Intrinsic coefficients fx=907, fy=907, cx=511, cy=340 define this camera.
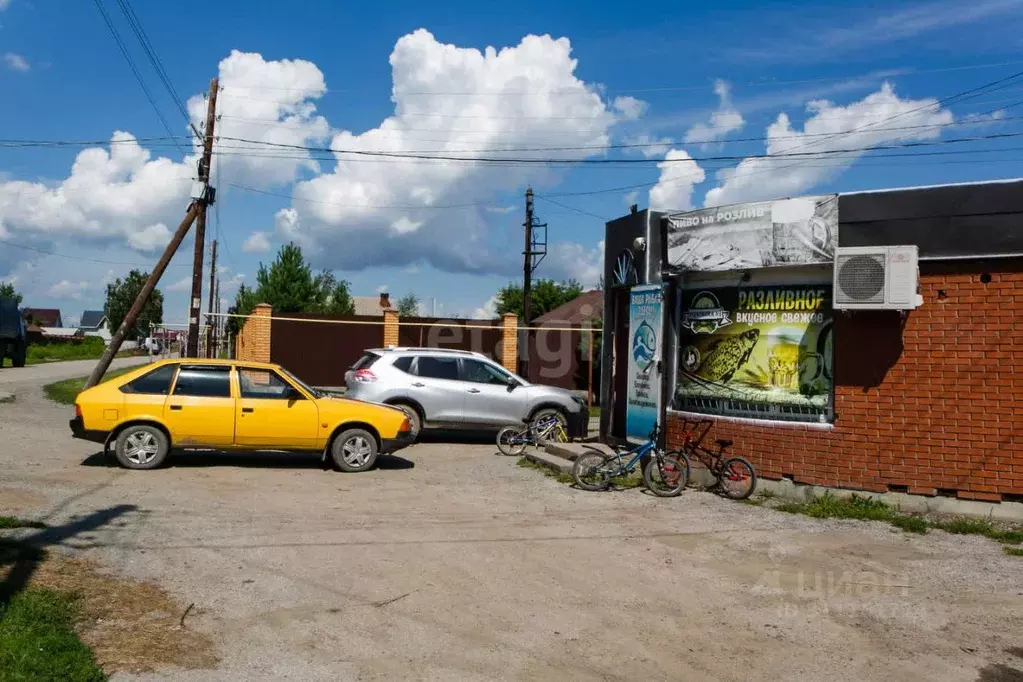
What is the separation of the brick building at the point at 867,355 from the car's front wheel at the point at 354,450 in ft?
12.9

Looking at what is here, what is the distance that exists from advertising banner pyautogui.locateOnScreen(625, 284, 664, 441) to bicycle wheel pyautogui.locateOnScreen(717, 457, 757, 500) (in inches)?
65.8

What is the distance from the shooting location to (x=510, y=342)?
84.3ft

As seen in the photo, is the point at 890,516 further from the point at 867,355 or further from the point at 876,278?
the point at 876,278

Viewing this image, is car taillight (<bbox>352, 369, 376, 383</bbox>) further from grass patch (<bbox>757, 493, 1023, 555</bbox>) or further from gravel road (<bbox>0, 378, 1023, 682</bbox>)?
grass patch (<bbox>757, 493, 1023, 555</bbox>)

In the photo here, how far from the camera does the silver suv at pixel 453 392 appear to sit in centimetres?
1603

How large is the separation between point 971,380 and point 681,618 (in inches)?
213

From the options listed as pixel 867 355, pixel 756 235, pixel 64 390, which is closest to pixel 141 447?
pixel 756 235

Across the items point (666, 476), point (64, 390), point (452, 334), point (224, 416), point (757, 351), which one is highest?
point (452, 334)

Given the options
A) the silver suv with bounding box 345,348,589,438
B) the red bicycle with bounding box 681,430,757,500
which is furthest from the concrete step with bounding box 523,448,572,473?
the red bicycle with bounding box 681,430,757,500

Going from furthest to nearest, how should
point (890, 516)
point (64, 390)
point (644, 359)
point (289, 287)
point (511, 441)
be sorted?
point (289, 287), point (64, 390), point (511, 441), point (644, 359), point (890, 516)

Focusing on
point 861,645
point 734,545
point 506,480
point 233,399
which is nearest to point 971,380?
point 734,545

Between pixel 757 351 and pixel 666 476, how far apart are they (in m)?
2.02

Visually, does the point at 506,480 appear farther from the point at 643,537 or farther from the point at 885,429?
the point at 885,429

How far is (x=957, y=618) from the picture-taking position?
21.1 ft
